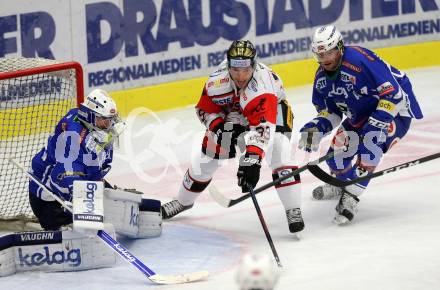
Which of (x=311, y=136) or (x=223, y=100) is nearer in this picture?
(x=223, y=100)

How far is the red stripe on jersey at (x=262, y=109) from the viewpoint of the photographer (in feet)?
19.9

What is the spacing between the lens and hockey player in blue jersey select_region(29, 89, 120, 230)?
231 inches

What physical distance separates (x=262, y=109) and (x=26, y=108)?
1856 millimetres

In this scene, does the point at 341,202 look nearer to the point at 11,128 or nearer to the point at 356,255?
the point at 356,255

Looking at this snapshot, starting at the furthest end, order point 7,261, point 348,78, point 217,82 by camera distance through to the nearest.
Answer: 1. point 348,78
2. point 217,82
3. point 7,261

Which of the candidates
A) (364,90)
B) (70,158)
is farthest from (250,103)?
(70,158)

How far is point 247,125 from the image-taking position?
6461 mm

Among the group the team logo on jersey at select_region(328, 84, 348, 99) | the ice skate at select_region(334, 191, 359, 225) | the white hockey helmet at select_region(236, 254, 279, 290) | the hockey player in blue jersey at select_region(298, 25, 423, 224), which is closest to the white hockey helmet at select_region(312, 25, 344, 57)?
the hockey player in blue jersey at select_region(298, 25, 423, 224)

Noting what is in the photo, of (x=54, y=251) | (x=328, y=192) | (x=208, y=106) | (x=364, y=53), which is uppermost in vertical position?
(x=364, y=53)

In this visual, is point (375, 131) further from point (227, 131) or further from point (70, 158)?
point (70, 158)

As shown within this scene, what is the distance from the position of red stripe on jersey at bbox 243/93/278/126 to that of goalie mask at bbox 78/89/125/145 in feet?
2.20

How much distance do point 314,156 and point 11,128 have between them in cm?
210

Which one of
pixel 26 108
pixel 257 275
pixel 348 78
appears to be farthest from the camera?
pixel 26 108

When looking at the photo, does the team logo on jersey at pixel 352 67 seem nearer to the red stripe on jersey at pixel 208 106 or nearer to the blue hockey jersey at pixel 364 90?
the blue hockey jersey at pixel 364 90
